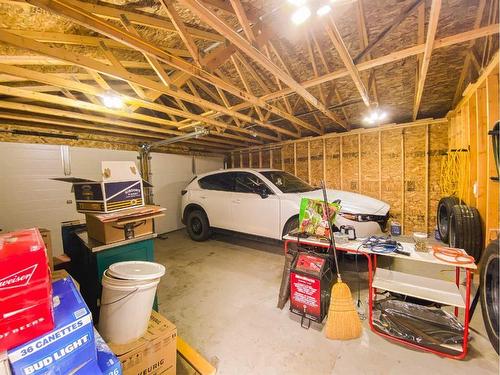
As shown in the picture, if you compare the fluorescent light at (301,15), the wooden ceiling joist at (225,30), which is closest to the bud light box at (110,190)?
the wooden ceiling joist at (225,30)

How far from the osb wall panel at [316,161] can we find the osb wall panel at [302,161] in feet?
0.60

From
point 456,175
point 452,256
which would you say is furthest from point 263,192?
point 456,175

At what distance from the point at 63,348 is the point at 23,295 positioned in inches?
12.4

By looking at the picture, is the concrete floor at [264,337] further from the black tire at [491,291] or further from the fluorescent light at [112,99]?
the fluorescent light at [112,99]

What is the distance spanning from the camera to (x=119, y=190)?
2.27 m

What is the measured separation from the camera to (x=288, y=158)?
6.73 meters

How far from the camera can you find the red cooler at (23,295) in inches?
36.3

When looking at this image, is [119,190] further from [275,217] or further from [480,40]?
[480,40]

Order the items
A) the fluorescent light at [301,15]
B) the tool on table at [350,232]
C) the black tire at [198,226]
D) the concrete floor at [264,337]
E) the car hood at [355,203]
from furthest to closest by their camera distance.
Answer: the black tire at [198,226] < the car hood at [355,203] < the tool on table at [350,232] < the concrete floor at [264,337] < the fluorescent light at [301,15]

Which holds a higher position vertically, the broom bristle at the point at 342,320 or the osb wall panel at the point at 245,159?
the osb wall panel at the point at 245,159

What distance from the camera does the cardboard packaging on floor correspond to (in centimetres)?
198

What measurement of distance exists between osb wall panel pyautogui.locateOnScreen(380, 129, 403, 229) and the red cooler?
598cm

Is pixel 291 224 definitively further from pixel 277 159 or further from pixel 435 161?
pixel 435 161

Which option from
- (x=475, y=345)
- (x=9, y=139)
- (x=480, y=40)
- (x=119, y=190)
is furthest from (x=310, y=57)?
(x=9, y=139)
